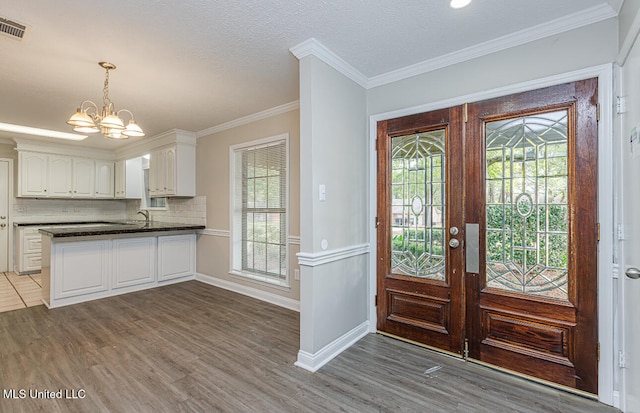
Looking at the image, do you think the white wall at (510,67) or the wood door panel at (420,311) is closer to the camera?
the white wall at (510,67)

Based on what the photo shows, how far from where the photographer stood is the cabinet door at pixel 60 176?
18.7 feet

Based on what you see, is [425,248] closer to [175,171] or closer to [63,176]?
[175,171]

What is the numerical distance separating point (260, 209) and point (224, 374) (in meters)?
2.32

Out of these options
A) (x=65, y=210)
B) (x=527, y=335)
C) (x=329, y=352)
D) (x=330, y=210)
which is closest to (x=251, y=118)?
(x=330, y=210)

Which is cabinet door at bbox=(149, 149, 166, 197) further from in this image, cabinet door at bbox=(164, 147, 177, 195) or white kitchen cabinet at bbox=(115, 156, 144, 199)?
white kitchen cabinet at bbox=(115, 156, 144, 199)

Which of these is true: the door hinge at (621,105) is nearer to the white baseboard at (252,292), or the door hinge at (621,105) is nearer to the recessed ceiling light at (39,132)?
the white baseboard at (252,292)

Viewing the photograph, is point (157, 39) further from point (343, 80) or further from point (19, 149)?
point (19, 149)

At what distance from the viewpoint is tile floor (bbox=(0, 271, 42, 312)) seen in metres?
3.75

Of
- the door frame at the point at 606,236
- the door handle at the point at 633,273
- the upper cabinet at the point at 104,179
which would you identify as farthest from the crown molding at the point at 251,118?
the door handle at the point at 633,273

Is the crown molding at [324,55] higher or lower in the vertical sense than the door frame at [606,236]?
higher

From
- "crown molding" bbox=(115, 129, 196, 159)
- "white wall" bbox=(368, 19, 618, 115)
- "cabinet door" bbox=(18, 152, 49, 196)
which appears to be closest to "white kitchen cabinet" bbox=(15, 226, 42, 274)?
"cabinet door" bbox=(18, 152, 49, 196)

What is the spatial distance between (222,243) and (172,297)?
995 mm

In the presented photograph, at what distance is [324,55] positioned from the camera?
242cm

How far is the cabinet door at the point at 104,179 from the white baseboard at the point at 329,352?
6186 mm
